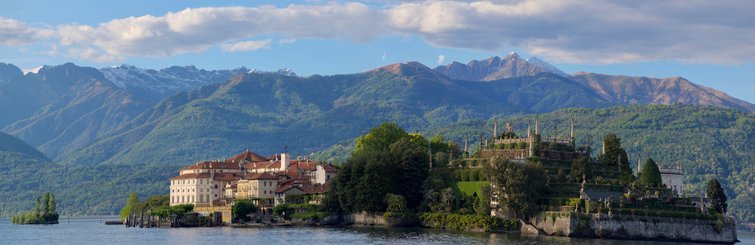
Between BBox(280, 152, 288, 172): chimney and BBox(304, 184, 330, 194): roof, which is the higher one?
BBox(280, 152, 288, 172): chimney

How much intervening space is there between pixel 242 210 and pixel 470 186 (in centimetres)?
3500

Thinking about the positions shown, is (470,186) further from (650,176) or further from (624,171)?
(650,176)

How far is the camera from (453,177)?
150000 millimetres

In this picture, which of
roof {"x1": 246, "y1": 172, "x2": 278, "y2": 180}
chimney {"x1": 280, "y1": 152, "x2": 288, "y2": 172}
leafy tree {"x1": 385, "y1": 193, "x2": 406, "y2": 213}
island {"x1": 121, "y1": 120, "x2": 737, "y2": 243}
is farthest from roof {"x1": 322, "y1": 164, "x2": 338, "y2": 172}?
leafy tree {"x1": 385, "y1": 193, "x2": 406, "y2": 213}

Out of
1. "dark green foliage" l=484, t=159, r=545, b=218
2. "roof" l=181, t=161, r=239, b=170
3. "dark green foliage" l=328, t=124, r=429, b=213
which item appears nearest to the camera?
"dark green foliage" l=484, t=159, r=545, b=218

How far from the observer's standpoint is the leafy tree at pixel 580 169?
5527 inches

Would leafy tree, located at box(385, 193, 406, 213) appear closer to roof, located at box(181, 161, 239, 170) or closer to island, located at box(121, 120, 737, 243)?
island, located at box(121, 120, 737, 243)

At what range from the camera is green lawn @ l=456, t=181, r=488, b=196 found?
5668 inches

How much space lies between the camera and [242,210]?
16400 centimetres

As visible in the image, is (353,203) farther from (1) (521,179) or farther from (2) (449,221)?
(1) (521,179)

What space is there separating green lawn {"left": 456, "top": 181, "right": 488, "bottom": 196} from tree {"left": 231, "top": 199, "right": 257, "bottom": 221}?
32581 mm

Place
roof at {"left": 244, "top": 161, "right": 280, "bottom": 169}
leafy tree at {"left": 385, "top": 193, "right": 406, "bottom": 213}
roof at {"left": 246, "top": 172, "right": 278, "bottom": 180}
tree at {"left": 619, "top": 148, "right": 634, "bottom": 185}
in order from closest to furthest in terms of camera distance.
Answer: tree at {"left": 619, "top": 148, "right": 634, "bottom": 185}, leafy tree at {"left": 385, "top": 193, "right": 406, "bottom": 213}, roof at {"left": 246, "top": 172, "right": 278, "bottom": 180}, roof at {"left": 244, "top": 161, "right": 280, "bottom": 169}

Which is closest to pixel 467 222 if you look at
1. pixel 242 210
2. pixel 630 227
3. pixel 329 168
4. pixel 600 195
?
pixel 600 195

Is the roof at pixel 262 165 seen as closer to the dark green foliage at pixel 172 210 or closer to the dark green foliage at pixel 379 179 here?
the dark green foliage at pixel 172 210
